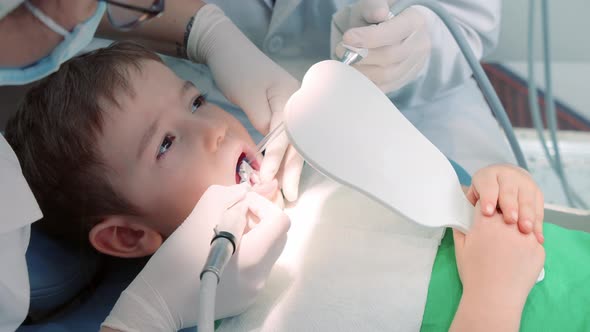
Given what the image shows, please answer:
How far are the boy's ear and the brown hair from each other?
0.08ft

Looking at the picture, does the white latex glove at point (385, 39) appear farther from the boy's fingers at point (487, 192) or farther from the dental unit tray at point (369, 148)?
the boy's fingers at point (487, 192)

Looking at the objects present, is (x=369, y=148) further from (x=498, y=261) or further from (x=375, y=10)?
(x=375, y=10)

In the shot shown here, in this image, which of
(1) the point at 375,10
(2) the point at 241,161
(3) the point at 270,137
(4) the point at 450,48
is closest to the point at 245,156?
(2) the point at 241,161

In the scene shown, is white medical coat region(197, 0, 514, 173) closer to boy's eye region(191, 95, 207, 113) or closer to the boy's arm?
the boy's arm

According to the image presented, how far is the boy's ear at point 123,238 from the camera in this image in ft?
3.50

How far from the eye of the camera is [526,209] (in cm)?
91

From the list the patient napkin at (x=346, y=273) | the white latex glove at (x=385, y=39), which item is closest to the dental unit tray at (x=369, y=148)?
the patient napkin at (x=346, y=273)

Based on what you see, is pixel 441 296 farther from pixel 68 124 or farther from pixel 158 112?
pixel 68 124

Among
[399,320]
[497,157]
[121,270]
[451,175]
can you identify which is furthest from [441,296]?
[121,270]

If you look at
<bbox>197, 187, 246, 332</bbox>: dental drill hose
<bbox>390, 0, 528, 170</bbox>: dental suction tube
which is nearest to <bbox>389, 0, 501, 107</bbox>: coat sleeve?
<bbox>390, 0, 528, 170</bbox>: dental suction tube

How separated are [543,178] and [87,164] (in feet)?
4.50

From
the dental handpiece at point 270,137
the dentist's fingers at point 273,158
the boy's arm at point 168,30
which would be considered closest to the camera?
the dental handpiece at point 270,137

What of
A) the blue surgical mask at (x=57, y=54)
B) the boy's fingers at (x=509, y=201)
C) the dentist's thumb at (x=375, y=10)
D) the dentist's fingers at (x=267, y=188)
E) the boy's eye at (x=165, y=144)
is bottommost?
the dentist's fingers at (x=267, y=188)

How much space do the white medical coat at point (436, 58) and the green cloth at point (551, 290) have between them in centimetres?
36
